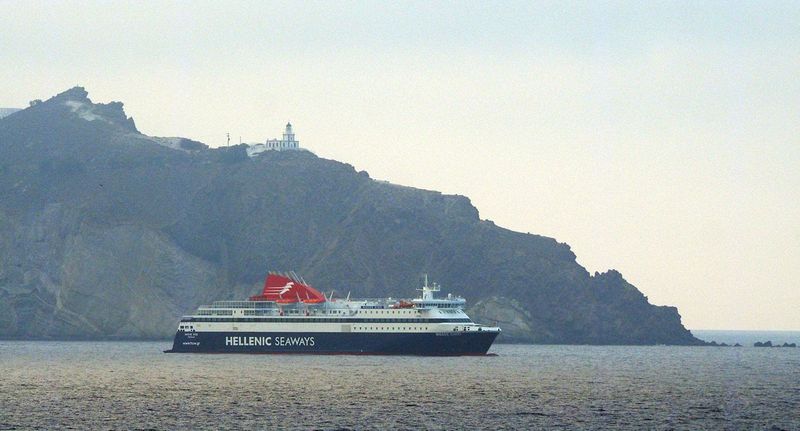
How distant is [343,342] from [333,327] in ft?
6.94

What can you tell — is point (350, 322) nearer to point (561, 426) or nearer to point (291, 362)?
point (291, 362)

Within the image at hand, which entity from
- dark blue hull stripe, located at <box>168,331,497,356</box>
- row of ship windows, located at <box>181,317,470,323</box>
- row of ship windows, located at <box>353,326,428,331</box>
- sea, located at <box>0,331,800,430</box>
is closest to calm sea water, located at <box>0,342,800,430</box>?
sea, located at <box>0,331,800,430</box>

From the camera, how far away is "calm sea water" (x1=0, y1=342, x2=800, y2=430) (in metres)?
80.4

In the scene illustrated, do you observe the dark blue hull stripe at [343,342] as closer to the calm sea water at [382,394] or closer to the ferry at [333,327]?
the ferry at [333,327]

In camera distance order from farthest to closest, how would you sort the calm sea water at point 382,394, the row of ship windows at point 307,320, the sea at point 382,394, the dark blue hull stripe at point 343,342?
the dark blue hull stripe at point 343,342
the row of ship windows at point 307,320
the calm sea water at point 382,394
the sea at point 382,394

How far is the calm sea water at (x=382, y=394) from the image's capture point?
3167 inches

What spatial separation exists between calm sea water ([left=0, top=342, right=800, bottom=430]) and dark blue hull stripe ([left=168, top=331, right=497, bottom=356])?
1.85m

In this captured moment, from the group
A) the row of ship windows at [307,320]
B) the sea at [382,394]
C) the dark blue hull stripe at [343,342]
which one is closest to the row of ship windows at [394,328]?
the dark blue hull stripe at [343,342]

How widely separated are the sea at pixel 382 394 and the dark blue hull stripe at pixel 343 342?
1.64 metres

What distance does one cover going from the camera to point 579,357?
17700 centimetres

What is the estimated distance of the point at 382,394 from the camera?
9844cm

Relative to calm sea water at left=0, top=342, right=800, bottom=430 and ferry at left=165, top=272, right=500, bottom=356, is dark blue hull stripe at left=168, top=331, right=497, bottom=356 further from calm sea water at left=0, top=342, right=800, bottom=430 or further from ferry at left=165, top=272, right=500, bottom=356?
calm sea water at left=0, top=342, right=800, bottom=430

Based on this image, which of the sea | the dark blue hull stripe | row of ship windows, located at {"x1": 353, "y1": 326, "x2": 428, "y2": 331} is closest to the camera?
the sea

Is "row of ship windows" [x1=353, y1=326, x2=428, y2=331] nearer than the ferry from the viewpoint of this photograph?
Yes
